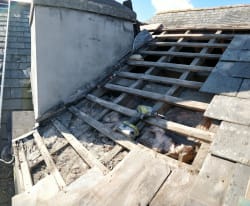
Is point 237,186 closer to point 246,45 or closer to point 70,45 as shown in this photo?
point 246,45

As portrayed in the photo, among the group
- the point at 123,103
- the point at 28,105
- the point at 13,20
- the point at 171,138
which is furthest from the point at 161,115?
the point at 13,20

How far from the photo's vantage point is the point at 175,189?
183cm

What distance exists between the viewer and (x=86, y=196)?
2104 mm

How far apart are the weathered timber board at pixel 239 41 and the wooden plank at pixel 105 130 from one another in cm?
184

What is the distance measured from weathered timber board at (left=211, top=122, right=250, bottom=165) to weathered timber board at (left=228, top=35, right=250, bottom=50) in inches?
57.6

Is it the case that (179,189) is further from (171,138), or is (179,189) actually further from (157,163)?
(171,138)

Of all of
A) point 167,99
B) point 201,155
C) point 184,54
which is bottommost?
point 201,155

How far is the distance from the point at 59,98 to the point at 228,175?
8.95 ft

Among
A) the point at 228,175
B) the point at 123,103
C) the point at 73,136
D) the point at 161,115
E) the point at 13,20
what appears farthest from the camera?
the point at 13,20

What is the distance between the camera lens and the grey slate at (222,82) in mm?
2521

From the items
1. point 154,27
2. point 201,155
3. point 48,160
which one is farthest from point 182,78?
point 154,27

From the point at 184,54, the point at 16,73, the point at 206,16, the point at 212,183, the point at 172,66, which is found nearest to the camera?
the point at 212,183

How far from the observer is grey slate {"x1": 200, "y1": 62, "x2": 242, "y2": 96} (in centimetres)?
252

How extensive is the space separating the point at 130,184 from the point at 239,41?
2.41 m
